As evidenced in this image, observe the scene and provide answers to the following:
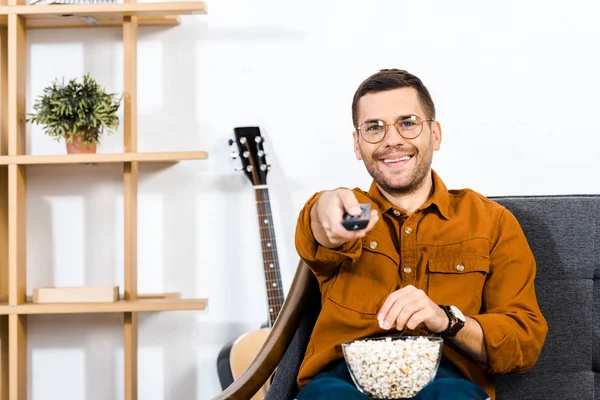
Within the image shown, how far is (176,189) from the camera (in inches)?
107

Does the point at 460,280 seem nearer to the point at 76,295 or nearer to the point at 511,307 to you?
the point at 511,307

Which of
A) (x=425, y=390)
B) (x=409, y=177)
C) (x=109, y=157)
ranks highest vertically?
(x=109, y=157)

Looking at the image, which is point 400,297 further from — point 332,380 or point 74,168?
point 74,168

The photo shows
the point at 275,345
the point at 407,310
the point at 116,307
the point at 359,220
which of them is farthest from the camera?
the point at 116,307

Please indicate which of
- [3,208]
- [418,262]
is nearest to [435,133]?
[418,262]

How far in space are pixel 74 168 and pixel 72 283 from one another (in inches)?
14.8

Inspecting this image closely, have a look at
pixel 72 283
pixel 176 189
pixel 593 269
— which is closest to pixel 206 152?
pixel 176 189

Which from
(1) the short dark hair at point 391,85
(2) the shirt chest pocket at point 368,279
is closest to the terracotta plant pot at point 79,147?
(1) the short dark hair at point 391,85

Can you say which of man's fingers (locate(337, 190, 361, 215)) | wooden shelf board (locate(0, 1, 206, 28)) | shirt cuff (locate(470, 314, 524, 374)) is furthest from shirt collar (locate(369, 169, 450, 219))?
wooden shelf board (locate(0, 1, 206, 28))

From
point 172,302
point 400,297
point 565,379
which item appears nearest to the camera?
point 400,297

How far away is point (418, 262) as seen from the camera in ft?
4.89

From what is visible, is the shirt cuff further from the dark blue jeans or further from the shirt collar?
the shirt collar

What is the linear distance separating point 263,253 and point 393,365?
1522 millimetres

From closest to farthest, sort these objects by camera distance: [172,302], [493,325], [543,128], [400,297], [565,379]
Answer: [400,297] → [493,325] → [565,379] → [172,302] → [543,128]
